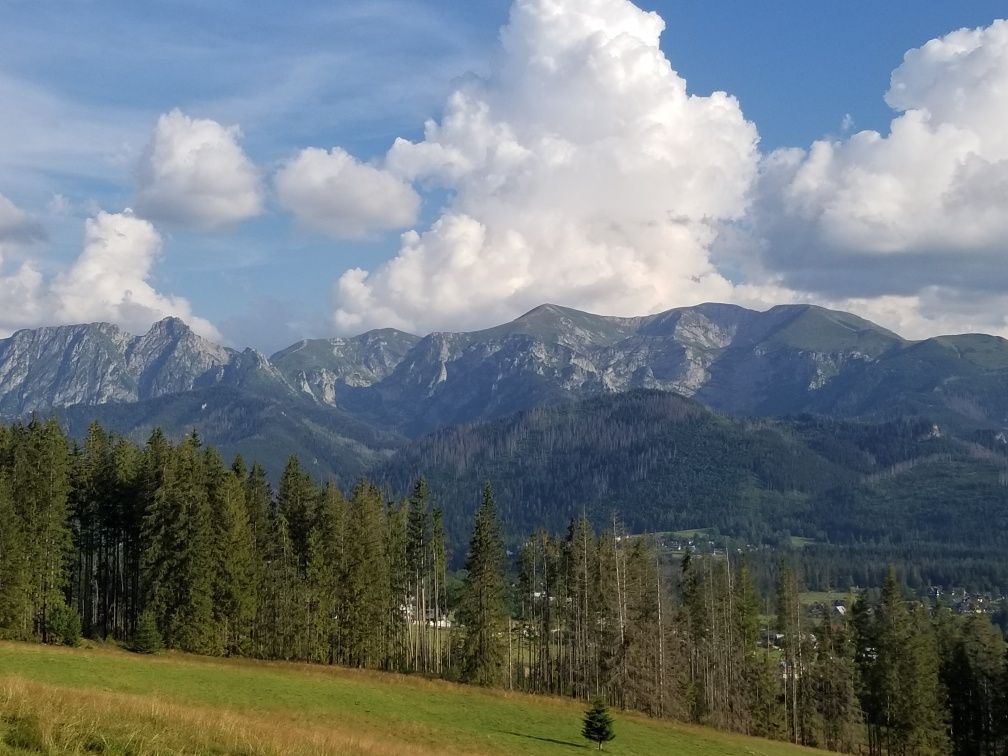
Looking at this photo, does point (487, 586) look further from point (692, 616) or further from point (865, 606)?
point (865, 606)

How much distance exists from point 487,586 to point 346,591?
580 inches

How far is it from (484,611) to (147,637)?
111 feet

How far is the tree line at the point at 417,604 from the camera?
6906 cm

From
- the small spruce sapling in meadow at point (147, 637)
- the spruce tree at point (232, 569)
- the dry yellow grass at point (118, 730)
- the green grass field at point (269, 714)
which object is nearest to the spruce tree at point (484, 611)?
the green grass field at point (269, 714)

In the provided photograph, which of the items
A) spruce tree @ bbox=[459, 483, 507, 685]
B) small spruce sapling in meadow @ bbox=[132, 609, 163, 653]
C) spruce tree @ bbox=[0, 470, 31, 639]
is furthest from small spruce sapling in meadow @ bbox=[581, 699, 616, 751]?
spruce tree @ bbox=[0, 470, 31, 639]

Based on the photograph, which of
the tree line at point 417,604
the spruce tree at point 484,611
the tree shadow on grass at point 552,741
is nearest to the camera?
the tree shadow on grass at point 552,741

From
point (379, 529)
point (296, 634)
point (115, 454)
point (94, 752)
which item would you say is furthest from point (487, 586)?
point (94, 752)

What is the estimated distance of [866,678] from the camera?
90812 mm

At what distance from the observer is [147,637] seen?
6325cm

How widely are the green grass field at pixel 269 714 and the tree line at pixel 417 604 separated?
11.5 meters

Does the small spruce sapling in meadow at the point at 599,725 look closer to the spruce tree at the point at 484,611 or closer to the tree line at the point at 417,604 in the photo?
the tree line at the point at 417,604

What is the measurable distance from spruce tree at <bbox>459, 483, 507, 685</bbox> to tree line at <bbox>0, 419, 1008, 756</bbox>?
20 centimetres

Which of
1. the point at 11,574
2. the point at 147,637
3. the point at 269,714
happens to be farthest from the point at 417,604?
the point at 269,714

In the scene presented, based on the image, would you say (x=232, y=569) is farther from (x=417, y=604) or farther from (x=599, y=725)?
(x=599, y=725)
